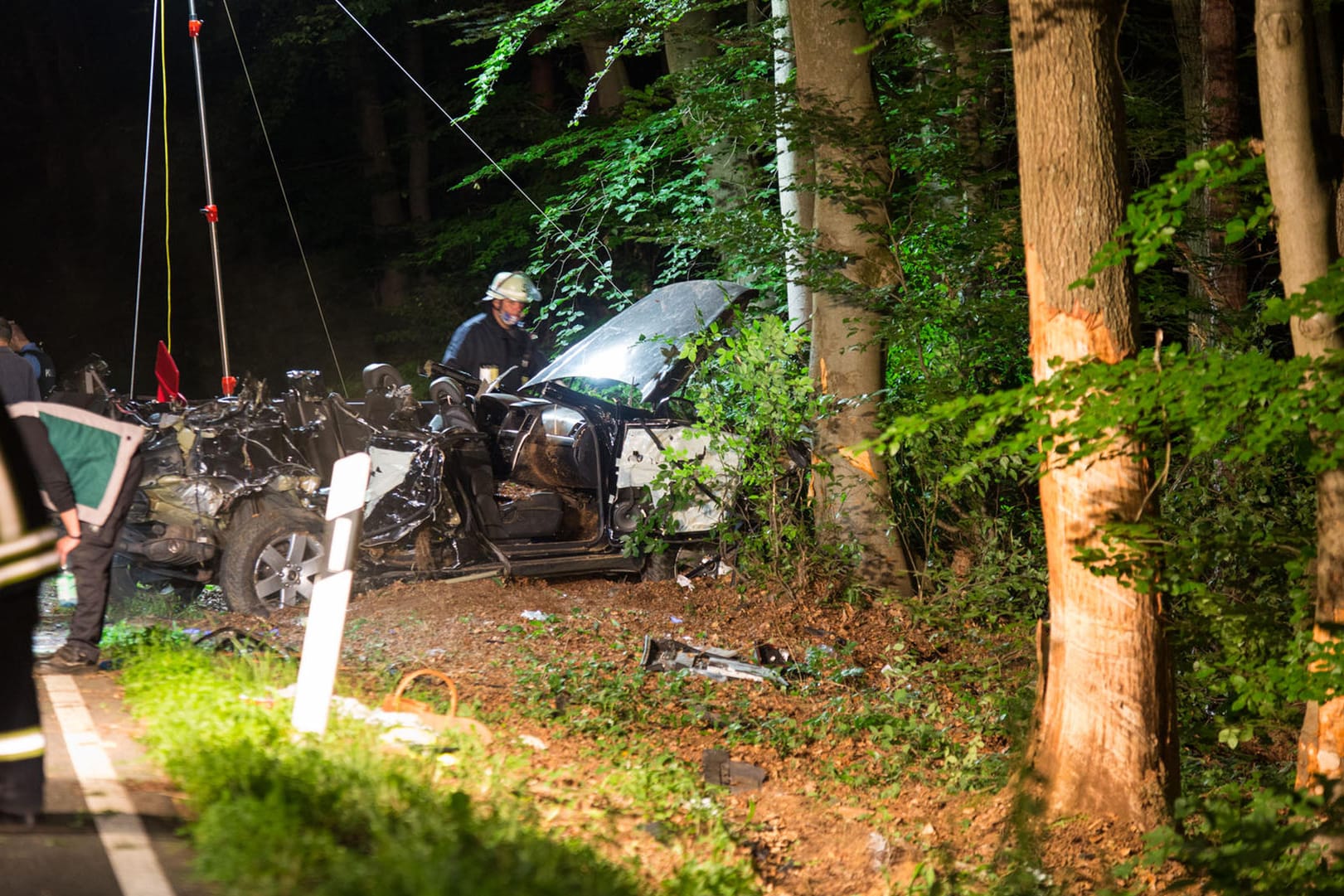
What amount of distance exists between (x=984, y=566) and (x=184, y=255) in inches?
1033

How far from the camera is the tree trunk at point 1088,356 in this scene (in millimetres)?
5574

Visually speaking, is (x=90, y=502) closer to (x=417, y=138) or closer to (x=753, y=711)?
(x=753, y=711)

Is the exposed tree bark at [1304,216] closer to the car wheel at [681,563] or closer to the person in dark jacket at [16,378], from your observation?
the car wheel at [681,563]

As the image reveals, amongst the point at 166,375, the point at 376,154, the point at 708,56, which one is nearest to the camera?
the point at 166,375

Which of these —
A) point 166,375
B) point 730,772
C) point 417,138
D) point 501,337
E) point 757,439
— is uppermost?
point 417,138

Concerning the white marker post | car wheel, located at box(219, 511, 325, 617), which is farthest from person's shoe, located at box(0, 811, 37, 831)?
car wheel, located at box(219, 511, 325, 617)

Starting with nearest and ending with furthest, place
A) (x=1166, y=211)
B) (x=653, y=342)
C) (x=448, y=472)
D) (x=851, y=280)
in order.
Answer: (x=1166, y=211) → (x=448, y=472) → (x=851, y=280) → (x=653, y=342)

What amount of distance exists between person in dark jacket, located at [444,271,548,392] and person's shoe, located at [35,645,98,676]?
4.81 meters

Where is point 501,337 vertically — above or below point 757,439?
above

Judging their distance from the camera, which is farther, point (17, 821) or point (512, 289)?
point (512, 289)

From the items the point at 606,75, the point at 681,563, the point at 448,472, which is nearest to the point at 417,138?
the point at 606,75

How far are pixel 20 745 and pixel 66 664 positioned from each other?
2591mm

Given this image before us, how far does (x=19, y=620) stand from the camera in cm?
405

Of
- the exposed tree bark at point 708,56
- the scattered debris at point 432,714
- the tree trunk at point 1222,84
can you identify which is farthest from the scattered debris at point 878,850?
the exposed tree bark at point 708,56
